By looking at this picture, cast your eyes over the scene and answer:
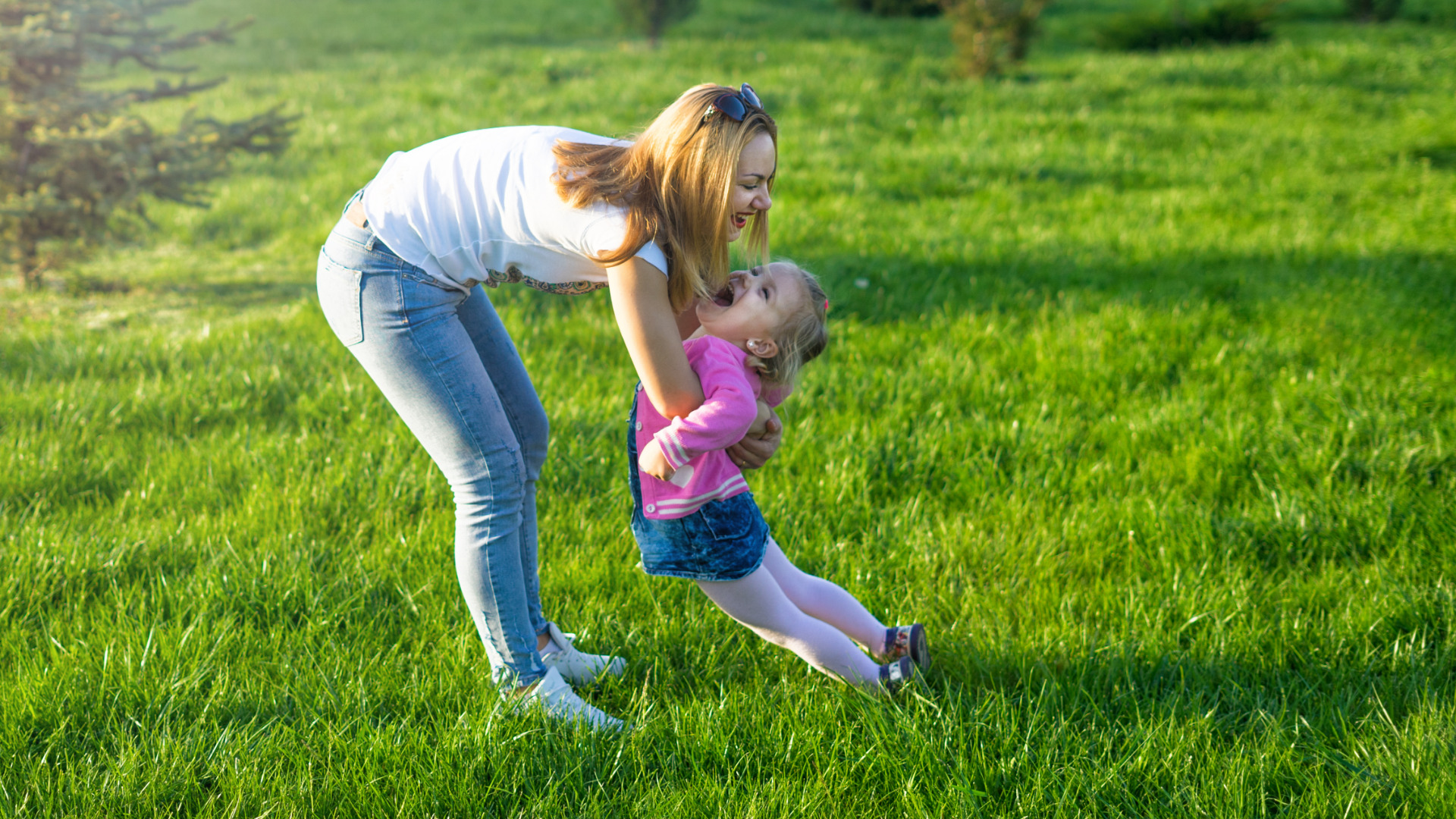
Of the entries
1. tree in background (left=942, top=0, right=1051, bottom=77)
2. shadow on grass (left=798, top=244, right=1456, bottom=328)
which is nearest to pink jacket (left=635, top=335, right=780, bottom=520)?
shadow on grass (left=798, top=244, right=1456, bottom=328)

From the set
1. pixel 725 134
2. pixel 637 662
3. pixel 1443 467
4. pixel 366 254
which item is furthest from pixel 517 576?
pixel 1443 467

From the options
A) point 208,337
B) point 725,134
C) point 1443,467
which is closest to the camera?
point 725,134

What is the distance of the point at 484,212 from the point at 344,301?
1.31 ft

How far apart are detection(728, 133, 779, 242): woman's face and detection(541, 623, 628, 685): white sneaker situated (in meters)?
1.26

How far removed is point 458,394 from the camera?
2.22 meters

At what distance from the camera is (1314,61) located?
36.1 ft

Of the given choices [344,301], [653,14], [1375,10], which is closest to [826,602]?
[344,301]

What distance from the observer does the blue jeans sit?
2.19m

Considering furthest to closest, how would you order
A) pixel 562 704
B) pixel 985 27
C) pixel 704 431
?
pixel 985 27 → pixel 562 704 → pixel 704 431

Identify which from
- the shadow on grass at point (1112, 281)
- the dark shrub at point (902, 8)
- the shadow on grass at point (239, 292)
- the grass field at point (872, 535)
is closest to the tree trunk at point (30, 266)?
the grass field at point (872, 535)

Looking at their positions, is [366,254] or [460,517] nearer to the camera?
[366,254]

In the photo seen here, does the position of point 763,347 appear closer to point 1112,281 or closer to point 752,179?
point 752,179

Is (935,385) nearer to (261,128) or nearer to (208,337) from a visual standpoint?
(208,337)

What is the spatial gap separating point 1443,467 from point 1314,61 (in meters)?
9.56
